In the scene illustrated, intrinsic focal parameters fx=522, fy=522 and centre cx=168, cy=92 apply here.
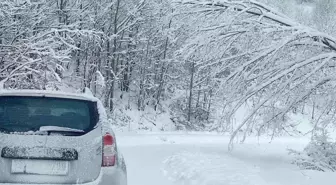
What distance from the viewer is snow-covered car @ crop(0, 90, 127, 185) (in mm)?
4598

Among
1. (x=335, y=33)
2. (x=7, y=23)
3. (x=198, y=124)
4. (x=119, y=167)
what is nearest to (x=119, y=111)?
(x=198, y=124)

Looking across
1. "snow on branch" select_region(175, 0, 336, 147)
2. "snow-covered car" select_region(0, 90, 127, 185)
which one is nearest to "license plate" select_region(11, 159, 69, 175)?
"snow-covered car" select_region(0, 90, 127, 185)

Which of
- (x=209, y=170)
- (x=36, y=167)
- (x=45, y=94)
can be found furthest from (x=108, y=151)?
(x=209, y=170)

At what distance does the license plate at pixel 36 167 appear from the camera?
181 inches

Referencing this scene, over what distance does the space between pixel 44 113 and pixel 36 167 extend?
0.66m

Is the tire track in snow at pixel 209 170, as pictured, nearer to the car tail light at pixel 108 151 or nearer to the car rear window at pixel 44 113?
the car tail light at pixel 108 151

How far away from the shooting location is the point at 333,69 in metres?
12.2

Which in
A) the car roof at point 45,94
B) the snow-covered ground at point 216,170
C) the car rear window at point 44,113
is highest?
the car roof at point 45,94

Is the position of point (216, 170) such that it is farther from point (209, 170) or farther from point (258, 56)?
point (258, 56)

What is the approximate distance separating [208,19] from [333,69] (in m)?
3.14

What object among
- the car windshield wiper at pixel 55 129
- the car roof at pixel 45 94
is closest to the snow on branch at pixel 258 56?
the car roof at pixel 45 94

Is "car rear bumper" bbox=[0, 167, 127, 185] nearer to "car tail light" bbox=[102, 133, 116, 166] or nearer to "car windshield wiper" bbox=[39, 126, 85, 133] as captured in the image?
"car tail light" bbox=[102, 133, 116, 166]

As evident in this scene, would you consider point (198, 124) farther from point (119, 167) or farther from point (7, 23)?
point (119, 167)

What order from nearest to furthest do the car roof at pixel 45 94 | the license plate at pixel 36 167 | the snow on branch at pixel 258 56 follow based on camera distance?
1. the license plate at pixel 36 167
2. the car roof at pixel 45 94
3. the snow on branch at pixel 258 56
